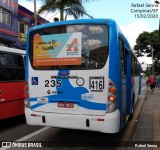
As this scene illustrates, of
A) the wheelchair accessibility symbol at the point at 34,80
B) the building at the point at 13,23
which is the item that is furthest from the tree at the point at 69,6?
the wheelchair accessibility symbol at the point at 34,80

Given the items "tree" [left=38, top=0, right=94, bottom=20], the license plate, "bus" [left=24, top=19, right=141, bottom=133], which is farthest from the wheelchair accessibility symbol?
"tree" [left=38, top=0, right=94, bottom=20]

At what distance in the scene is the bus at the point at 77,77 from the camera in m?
6.75

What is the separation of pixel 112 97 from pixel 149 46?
5744 cm

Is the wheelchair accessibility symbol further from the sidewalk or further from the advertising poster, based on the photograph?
the sidewalk

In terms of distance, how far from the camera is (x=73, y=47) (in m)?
7.16

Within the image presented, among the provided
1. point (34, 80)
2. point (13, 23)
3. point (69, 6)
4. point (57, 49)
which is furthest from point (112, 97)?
point (13, 23)

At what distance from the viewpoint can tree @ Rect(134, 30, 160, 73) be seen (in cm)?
5941

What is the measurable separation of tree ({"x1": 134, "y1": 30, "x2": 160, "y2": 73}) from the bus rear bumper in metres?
53.1

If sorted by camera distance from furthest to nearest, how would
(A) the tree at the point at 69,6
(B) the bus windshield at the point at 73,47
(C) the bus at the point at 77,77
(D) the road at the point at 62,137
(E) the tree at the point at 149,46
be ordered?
(E) the tree at the point at 149,46 → (A) the tree at the point at 69,6 → (D) the road at the point at 62,137 → (B) the bus windshield at the point at 73,47 → (C) the bus at the point at 77,77

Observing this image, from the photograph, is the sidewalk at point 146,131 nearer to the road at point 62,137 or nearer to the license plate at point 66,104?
the road at point 62,137

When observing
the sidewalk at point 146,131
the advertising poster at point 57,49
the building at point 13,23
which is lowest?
the sidewalk at point 146,131

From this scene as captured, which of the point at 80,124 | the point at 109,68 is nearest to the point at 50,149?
the point at 80,124

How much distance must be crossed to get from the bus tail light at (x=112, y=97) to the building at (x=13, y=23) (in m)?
17.5

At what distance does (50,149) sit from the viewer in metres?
7.14
